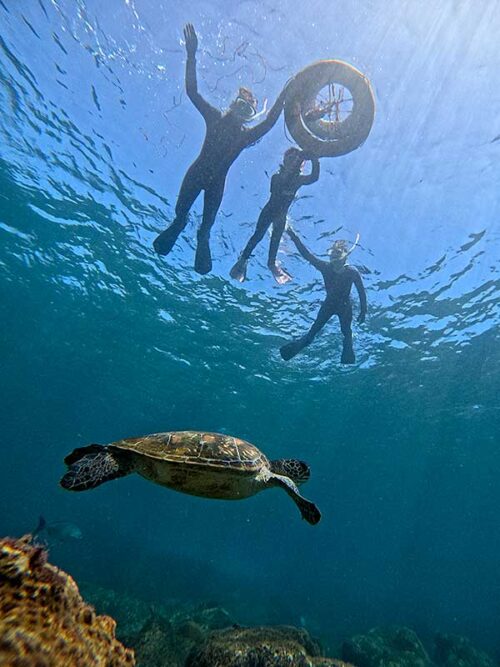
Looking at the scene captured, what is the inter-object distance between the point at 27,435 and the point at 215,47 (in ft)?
212

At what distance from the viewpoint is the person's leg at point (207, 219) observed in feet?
34.6

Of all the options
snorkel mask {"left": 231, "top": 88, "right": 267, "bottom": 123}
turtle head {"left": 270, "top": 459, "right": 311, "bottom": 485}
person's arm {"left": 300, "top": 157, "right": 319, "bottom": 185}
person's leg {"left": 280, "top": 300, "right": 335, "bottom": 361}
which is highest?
snorkel mask {"left": 231, "top": 88, "right": 267, "bottom": 123}

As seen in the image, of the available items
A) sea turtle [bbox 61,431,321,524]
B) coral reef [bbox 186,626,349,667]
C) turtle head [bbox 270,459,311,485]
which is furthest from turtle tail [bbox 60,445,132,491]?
coral reef [bbox 186,626,349,667]

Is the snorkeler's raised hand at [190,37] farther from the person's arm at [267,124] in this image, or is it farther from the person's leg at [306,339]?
the person's leg at [306,339]

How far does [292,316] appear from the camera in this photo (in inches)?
741

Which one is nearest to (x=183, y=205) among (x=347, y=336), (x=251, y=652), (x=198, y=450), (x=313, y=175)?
(x=313, y=175)

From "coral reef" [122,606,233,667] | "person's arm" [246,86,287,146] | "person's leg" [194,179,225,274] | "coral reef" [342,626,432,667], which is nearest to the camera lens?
"coral reef" [122,606,233,667]

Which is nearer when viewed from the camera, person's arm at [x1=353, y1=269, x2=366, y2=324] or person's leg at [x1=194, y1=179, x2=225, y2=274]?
person's leg at [x1=194, y1=179, x2=225, y2=274]

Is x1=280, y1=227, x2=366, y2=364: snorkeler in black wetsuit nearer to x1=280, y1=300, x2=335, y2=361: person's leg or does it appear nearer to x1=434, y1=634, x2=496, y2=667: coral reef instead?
x1=280, y1=300, x2=335, y2=361: person's leg

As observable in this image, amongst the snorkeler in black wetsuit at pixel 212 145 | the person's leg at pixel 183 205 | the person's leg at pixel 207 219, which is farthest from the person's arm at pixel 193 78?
the person's leg at pixel 207 219

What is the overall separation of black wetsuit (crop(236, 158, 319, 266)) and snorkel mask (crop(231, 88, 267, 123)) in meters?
1.60

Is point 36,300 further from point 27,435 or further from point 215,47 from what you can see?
point 27,435

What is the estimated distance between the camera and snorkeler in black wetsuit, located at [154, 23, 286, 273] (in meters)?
8.92

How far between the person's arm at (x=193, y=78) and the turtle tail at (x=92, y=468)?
886cm
